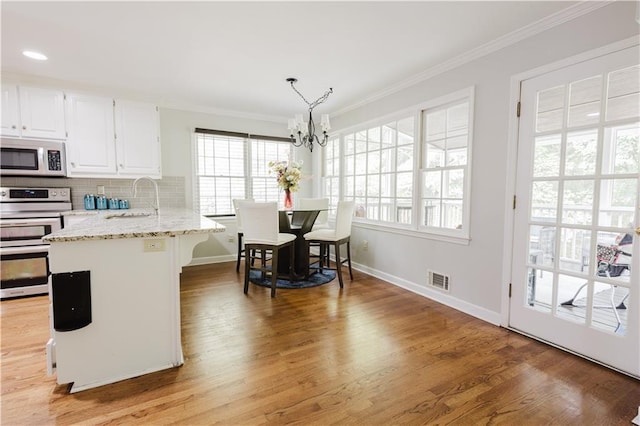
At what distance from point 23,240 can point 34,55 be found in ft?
6.24

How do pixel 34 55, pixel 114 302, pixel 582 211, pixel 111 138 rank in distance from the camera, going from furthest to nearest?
pixel 111 138
pixel 34 55
pixel 582 211
pixel 114 302

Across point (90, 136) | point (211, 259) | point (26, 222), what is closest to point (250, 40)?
point (90, 136)

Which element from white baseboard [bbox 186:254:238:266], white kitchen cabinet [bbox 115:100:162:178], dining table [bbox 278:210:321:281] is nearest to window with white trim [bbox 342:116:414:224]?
dining table [bbox 278:210:321:281]

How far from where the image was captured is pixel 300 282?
3721mm

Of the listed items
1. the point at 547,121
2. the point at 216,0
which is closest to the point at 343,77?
the point at 216,0

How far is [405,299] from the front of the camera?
10.5ft

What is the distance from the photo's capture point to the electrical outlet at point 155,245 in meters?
1.84

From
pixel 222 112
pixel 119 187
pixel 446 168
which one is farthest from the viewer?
pixel 222 112

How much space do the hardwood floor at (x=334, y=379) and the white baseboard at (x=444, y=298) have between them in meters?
0.16

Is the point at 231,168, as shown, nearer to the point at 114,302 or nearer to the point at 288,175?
A: the point at 288,175

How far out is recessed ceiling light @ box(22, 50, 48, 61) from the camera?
2828mm

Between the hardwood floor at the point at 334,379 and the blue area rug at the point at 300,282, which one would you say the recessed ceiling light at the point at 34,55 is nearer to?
the hardwood floor at the point at 334,379

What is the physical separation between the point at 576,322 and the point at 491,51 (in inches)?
90.0

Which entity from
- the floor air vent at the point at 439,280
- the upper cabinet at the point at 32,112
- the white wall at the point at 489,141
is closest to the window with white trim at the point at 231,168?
the upper cabinet at the point at 32,112
